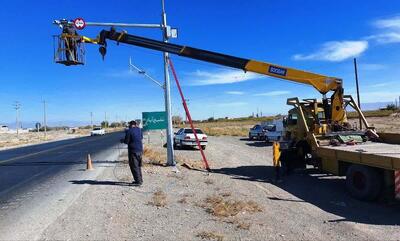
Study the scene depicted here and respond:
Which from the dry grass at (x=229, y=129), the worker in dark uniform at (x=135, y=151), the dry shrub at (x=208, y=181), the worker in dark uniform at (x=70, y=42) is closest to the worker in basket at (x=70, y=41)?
the worker in dark uniform at (x=70, y=42)

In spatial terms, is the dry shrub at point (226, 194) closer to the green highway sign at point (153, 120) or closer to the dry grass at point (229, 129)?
the green highway sign at point (153, 120)

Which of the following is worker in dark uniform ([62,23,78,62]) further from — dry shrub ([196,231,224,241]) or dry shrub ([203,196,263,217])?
dry shrub ([196,231,224,241])

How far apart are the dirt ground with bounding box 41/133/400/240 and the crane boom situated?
12.0ft

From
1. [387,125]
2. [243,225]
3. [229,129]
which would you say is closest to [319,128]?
[243,225]

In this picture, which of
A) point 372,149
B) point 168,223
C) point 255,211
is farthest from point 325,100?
point 168,223

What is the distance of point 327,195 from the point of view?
40.1 feet

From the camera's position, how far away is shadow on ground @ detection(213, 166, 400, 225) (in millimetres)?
9547

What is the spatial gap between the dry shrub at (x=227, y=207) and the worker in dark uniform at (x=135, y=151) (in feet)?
10.5

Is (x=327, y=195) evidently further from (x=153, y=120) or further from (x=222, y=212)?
(x=153, y=120)

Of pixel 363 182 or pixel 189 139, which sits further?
pixel 189 139

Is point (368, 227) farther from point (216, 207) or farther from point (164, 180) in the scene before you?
point (164, 180)

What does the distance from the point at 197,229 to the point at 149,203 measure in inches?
108

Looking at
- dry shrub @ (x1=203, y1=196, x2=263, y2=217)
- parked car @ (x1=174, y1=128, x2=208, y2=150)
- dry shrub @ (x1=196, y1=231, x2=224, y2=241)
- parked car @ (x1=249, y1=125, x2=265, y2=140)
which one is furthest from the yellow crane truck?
parked car @ (x1=249, y1=125, x2=265, y2=140)

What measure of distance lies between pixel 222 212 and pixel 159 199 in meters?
2.23
